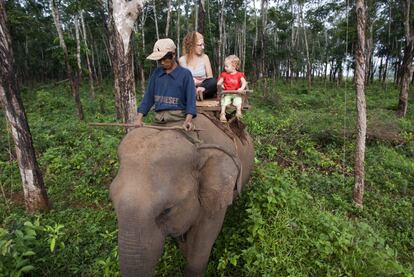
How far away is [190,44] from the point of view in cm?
407

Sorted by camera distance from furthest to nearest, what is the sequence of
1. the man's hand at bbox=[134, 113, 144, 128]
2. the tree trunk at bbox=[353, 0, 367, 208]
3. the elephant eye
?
the tree trunk at bbox=[353, 0, 367, 208] → the man's hand at bbox=[134, 113, 144, 128] → the elephant eye

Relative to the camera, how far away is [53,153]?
729cm

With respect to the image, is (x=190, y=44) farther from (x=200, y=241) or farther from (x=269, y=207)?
(x=200, y=241)

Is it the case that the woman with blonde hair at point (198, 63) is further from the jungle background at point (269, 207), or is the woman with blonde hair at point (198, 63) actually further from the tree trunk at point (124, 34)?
the jungle background at point (269, 207)

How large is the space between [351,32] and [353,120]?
576 inches

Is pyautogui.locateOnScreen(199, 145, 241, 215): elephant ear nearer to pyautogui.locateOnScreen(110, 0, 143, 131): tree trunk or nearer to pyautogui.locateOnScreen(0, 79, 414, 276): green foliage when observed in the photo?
pyautogui.locateOnScreen(0, 79, 414, 276): green foliage

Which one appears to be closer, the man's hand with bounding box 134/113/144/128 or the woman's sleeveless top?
the man's hand with bounding box 134/113/144/128

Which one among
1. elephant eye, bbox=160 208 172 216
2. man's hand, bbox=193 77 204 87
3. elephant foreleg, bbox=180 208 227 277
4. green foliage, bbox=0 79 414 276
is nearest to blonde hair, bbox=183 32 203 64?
man's hand, bbox=193 77 204 87

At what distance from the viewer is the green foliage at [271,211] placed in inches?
133

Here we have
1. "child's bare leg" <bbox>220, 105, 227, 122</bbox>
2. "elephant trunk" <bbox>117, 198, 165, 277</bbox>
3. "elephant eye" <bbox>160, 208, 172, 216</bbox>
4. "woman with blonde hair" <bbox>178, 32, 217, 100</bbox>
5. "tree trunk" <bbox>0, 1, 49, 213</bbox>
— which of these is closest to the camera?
"elephant trunk" <bbox>117, 198, 165, 277</bbox>

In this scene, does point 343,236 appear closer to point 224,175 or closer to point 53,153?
point 224,175

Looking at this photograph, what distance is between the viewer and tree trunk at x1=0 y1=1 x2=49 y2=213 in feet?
14.4

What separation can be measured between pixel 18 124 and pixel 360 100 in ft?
20.6

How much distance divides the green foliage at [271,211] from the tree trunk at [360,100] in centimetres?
36
